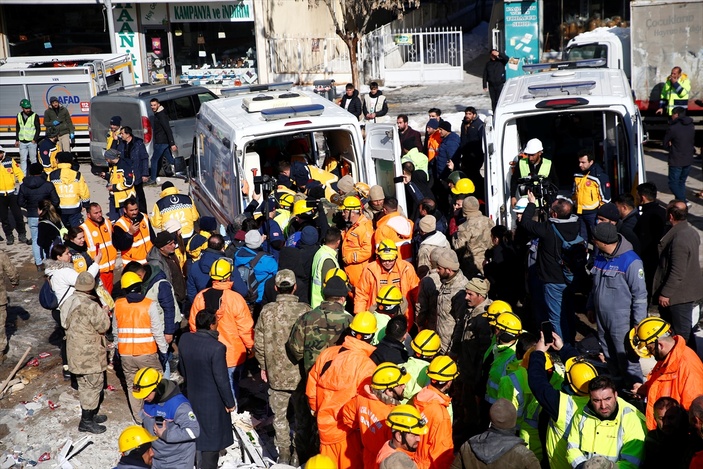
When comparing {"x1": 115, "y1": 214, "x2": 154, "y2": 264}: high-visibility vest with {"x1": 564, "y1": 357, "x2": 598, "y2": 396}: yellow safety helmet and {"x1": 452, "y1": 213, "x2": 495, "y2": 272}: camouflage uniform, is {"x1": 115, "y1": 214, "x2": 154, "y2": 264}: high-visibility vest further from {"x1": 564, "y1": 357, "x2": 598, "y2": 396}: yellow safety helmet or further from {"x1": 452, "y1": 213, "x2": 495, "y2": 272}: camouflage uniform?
{"x1": 564, "y1": 357, "x2": 598, "y2": 396}: yellow safety helmet

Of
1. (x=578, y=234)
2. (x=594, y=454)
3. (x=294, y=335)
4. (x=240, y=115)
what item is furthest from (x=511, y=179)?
(x=594, y=454)

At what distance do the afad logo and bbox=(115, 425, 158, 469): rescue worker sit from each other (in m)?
14.5

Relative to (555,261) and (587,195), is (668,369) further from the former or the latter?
(587,195)

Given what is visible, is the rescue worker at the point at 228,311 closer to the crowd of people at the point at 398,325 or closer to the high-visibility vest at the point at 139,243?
the crowd of people at the point at 398,325

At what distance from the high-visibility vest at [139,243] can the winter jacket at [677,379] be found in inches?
239

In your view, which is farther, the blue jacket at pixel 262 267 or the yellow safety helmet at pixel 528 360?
the blue jacket at pixel 262 267

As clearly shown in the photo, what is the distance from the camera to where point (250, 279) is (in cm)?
856

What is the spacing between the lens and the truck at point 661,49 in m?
17.0

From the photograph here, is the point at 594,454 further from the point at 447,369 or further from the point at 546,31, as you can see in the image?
the point at 546,31

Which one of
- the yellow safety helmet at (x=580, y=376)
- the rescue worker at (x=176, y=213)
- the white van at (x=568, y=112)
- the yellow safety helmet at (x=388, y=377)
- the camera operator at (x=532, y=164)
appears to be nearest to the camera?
the yellow safety helmet at (x=580, y=376)

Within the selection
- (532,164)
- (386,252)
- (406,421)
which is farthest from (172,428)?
(532,164)

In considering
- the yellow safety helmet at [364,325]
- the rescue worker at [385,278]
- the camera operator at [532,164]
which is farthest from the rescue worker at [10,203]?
the yellow safety helmet at [364,325]

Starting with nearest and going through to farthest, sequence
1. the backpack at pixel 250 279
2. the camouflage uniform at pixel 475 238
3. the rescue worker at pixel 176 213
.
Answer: the backpack at pixel 250 279 → the camouflage uniform at pixel 475 238 → the rescue worker at pixel 176 213

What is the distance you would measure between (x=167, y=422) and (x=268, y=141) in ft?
20.6
